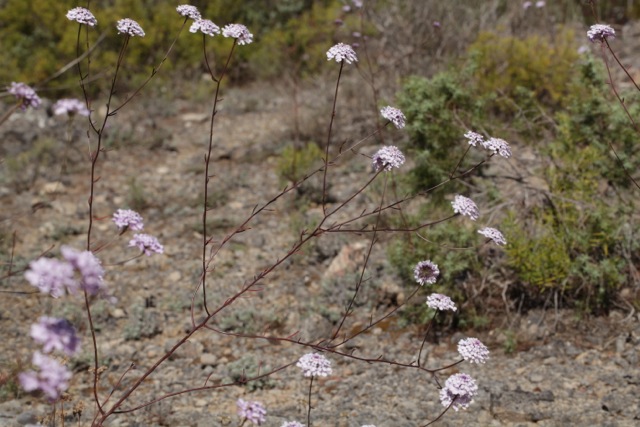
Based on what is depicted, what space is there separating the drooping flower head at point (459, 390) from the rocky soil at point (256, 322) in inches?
28.7

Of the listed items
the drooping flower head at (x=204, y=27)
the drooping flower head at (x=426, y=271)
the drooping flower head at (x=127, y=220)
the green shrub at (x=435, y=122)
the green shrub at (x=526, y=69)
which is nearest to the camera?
the drooping flower head at (x=127, y=220)

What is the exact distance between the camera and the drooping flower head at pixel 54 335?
1.49 meters

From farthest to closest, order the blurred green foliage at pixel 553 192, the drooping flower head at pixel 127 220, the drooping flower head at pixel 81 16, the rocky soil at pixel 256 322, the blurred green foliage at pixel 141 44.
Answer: the blurred green foliage at pixel 141 44 < the blurred green foliage at pixel 553 192 < the rocky soil at pixel 256 322 < the drooping flower head at pixel 81 16 < the drooping flower head at pixel 127 220

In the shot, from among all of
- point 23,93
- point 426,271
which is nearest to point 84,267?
point 23,93

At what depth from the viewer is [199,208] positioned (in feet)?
18.2

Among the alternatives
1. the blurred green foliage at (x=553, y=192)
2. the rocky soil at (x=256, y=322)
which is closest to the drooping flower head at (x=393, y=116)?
the rocky soil at (x=256, y=322)

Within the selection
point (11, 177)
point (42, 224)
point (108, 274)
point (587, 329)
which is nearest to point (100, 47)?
point (11, 177)

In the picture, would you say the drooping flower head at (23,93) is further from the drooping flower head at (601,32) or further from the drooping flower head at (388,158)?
the drooping flower head at (601,32)

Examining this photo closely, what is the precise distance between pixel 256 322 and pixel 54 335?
2.64m

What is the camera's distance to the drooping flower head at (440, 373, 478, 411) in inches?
85.6

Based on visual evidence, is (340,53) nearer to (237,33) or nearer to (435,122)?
(237,33)

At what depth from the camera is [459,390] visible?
2174mm

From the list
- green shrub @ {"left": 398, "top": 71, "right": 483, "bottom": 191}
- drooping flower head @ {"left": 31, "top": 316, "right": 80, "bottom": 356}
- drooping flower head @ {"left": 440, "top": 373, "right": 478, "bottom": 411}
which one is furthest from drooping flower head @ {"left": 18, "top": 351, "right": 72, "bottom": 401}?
green shrub @ {"left": 398, "top": 71, "right": 483, "bottom": 191}

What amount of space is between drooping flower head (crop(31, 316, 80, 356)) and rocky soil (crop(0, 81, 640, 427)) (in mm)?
941
